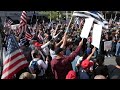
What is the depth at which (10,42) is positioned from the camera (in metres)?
5.19

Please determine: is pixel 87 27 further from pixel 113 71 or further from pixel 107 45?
pixel 107 45

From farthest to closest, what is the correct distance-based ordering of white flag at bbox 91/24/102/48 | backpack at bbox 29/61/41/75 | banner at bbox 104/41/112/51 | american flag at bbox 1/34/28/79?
banner at bbox 104/41/112/51 < backpack at bbox 29/61/41/75 < white flag at bbox 91/24/102/48 < american flag at bbox 1/34/28/79

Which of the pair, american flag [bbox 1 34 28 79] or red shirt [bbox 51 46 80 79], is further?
red shirt [bbox 51 46 80 79]

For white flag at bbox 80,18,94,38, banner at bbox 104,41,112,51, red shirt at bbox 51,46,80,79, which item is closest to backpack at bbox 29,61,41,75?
red shirt at bbox 51,46,80,79

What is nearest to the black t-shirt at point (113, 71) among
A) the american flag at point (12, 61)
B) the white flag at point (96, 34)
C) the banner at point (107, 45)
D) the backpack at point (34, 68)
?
the white flag at point (96, 34)

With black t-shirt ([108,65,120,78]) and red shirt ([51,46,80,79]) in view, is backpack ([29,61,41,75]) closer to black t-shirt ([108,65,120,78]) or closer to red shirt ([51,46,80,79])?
red shirt ([51,46,80,79])

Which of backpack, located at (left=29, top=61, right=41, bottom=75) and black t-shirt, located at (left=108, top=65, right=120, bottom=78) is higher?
black t-shirt, located at (left=108, top=65, right=120, bottom=78)

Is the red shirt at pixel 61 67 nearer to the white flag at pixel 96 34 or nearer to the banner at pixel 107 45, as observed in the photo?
the white flag at pixel 96 34

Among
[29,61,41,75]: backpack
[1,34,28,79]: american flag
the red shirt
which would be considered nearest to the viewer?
[1,34,28,79]: american flag

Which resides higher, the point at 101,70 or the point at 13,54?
the point at 13,54
